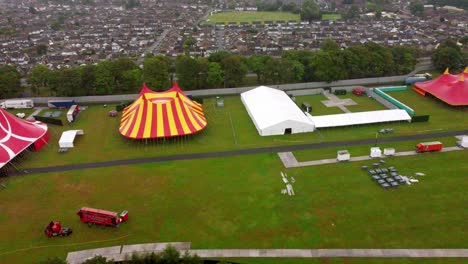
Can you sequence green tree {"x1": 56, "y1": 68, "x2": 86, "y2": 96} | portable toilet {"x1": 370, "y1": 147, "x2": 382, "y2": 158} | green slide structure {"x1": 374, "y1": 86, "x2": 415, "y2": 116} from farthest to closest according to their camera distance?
green tree {"x1": 56, "y1": 68, "x2": 86, "y2": 96} → green slide structure {"x1": 374, "y1": 86, "x2": 415, "y2": 116} → portable toilet {"x1": 370, "y1": 147, "x2": 382, "y2": 158}

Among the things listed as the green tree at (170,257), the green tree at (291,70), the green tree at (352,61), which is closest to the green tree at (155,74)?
the green tree at (291,70)

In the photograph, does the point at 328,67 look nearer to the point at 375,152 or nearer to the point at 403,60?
the point at 403,60

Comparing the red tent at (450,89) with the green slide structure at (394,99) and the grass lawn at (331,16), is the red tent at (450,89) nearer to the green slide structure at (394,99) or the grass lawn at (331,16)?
the green slide structure at (394,99)

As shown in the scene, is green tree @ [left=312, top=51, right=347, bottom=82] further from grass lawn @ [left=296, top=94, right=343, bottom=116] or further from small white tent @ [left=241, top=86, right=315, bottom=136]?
small white tent @ [left=241, top=86, right=315, bottom=136]

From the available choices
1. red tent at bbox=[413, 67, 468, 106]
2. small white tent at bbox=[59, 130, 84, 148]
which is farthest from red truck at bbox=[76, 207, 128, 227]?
red tent at bbox=[413, 67, 468, 106]

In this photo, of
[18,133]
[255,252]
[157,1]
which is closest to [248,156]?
[255,252]

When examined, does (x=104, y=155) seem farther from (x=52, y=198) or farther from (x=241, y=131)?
(x=241, y=131)
